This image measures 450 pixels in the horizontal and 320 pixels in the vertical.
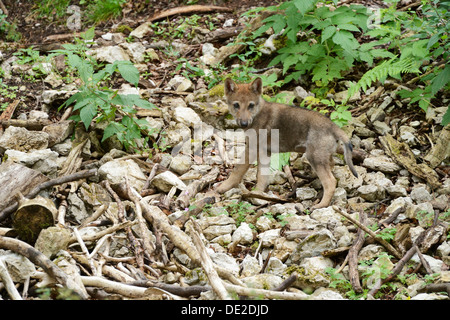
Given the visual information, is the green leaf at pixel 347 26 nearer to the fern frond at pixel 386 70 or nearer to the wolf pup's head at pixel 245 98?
the fern frond at pixel 386 70

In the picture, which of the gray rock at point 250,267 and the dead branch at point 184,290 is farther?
the gray rock at point 250,267

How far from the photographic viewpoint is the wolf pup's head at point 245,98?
22.0ft

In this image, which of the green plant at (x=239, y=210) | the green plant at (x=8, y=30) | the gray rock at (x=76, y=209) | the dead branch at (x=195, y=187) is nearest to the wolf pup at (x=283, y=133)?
the dead branch at (x=195, y=187)

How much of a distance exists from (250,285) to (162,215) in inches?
58.4

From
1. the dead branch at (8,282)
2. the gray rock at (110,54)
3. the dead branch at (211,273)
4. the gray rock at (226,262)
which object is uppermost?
the gray rock at (110,54)

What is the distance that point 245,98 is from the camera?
6.73 meters

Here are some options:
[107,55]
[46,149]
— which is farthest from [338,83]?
[46,149]

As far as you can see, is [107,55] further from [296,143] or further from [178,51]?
[296,143]

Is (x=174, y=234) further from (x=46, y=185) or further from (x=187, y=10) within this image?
(x=187, y=10)

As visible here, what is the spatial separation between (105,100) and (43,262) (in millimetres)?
2571

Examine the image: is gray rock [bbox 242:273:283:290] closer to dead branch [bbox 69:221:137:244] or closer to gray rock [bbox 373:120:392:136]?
dead branch [bbox 69:221:137:244]

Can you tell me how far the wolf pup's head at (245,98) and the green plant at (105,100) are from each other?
45.2 inches

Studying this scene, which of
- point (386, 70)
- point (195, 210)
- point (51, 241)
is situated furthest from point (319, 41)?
point (51, 241)

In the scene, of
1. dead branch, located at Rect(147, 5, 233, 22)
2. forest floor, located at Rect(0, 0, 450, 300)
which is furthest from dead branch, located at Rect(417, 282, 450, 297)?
dead branch, located at Rect(147, 5, 233, 22)
